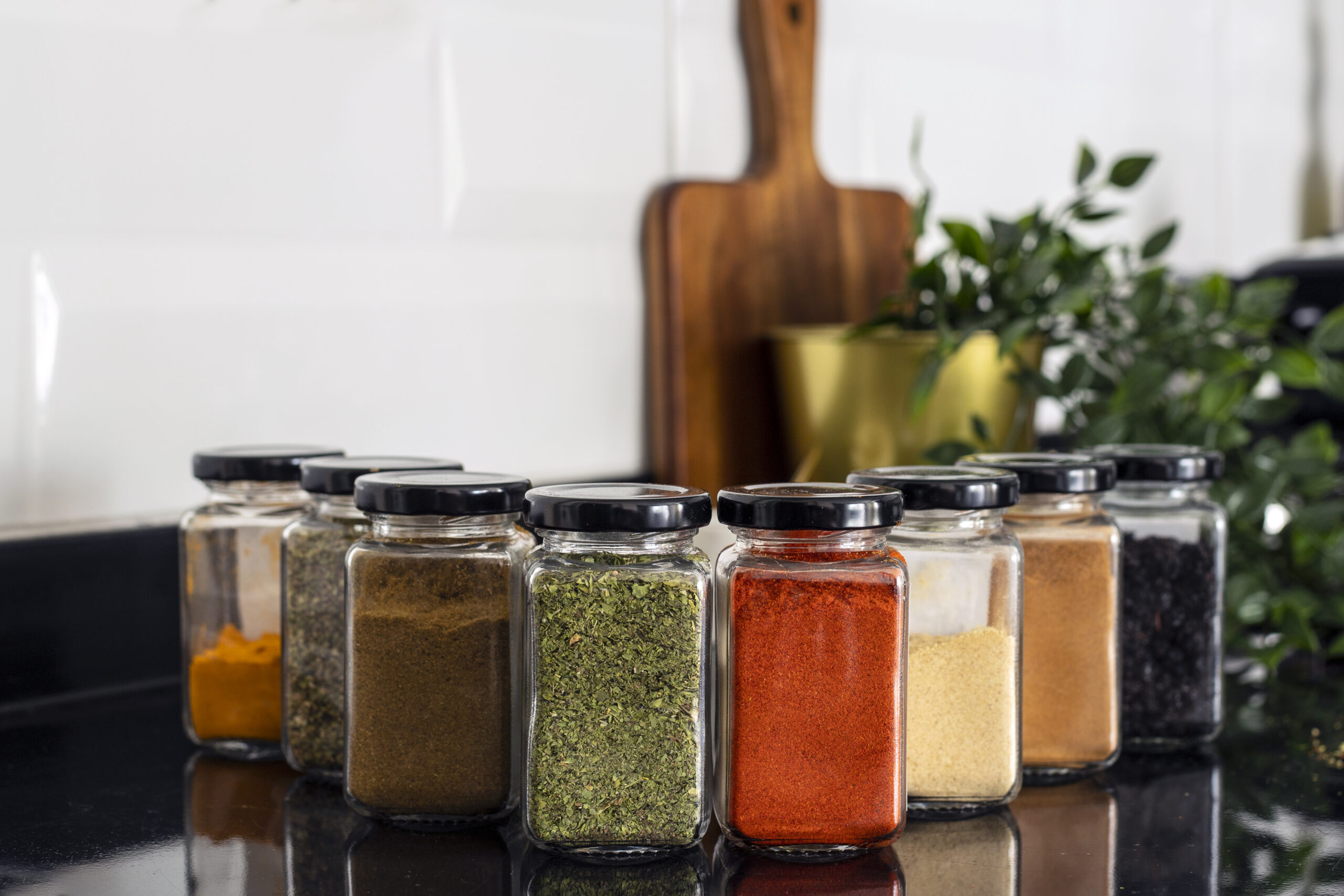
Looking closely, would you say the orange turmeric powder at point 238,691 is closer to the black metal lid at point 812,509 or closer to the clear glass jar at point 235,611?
the clear glass jar at point 235,611

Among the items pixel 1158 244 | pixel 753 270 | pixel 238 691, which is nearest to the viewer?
pixel 238 691

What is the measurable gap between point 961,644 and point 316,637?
362 millimetres

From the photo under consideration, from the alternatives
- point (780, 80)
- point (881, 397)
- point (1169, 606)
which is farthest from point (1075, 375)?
point (780, 80)

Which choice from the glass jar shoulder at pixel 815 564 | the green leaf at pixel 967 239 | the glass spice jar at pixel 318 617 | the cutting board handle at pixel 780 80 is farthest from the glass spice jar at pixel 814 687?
the cutting board handle at pixel 780 80

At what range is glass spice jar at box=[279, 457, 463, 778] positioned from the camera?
2.47 ft

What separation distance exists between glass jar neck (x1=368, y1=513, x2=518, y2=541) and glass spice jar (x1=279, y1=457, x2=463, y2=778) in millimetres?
71

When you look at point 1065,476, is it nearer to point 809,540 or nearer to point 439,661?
point 809,540

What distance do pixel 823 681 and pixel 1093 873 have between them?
17cm

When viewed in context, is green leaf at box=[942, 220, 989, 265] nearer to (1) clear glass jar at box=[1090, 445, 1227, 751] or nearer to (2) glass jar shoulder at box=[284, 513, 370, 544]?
(1) clear glass jar at box=[1090, 445, 1227, 751]

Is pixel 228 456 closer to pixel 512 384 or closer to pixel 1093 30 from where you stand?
pixel 512 384

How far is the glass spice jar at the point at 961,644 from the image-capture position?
69cm

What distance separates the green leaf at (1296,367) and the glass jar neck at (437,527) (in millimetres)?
677

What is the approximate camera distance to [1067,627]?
2.52 ft

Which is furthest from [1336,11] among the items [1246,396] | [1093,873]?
[1093,873]
